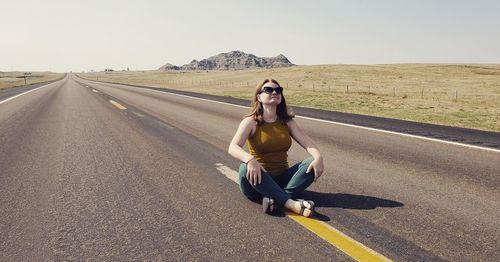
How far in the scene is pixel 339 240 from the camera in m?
3.19

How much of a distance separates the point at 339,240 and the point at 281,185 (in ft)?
4.17

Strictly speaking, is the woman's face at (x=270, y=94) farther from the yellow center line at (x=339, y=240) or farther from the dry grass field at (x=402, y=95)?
the dry grass field at (x=402, y=95)

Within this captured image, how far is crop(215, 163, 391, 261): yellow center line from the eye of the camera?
9.54ft

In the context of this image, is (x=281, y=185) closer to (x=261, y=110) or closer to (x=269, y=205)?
(x=269, y=205)

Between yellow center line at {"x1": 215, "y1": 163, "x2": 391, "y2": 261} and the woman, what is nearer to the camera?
yellow center line at {"x1": 215, "y1": 163, "x2": 391, "y2": 261}

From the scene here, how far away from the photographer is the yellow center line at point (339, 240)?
9.54 feet

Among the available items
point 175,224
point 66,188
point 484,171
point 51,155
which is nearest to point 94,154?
point 51,155

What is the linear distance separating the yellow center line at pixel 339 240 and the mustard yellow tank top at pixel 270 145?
2.35ft

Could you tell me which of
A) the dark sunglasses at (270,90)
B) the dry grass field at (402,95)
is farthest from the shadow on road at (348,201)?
the dry grass field at (402,95)

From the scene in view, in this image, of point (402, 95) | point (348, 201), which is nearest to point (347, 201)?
point (348, 201)

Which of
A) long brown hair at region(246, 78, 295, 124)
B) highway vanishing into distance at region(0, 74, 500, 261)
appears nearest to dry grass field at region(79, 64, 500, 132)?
highway vanishing into distance at region(0, 74, 500, 261)

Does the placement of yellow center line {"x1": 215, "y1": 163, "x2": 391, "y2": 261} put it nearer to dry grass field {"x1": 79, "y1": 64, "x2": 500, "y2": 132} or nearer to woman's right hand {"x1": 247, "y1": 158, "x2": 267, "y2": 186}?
woman's right hand {"x1": 247, "y1": 158, "x2": 267, "y2": 186}

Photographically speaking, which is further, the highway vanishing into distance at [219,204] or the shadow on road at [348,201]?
the shadow on road at [348,201]

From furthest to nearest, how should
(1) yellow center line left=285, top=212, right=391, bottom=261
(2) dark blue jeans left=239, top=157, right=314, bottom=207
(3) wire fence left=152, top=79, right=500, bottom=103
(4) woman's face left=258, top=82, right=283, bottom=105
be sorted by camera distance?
(3) wire fence left=152, top=79, right=500, bottom=103, (4) woman's face left=258, top=82, right=283, bottom=105, (2) dark blue jeans left=239, top=157, right=314, bottom=207, (1) yellow center line left=285, top=212, right=391, bottom=261
